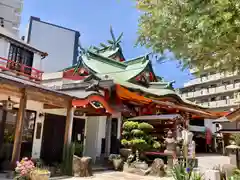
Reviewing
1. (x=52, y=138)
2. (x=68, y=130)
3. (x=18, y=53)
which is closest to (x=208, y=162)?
(x=68, y=130)

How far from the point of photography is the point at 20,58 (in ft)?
50.2

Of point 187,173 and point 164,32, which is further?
point 187,173

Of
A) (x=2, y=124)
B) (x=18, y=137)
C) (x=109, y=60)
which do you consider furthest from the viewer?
(x=109, y=60)

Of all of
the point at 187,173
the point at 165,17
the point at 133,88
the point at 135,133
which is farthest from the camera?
the point at 133,88

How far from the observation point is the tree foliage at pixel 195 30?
388 centimetres

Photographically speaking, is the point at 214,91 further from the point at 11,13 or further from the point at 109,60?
the point at 11,13

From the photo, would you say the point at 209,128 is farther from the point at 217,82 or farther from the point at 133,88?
the point at 217,82

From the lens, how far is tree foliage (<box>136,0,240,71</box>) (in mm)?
3885

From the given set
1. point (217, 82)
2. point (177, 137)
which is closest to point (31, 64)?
point (177, 137)

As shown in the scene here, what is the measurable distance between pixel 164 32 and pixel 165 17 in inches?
11.0

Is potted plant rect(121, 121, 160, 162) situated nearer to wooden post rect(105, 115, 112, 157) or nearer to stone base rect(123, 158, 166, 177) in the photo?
stone base rect(123, 158, 166, 177)

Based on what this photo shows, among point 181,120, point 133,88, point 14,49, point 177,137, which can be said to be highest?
point 14,49

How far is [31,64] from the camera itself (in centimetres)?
1590

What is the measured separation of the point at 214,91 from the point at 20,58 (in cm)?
2944
